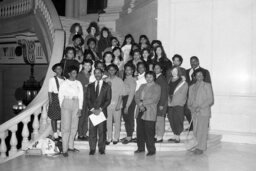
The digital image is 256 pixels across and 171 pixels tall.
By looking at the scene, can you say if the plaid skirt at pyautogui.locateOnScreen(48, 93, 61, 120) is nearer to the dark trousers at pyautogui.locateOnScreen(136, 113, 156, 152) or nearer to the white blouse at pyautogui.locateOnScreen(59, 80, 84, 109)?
the white blouse at pyautogui.locateOnScreen(59, 80, 84, 109)

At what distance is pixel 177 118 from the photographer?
7270mm

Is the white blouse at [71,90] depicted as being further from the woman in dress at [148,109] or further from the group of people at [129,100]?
the woman in dress at [148,109]

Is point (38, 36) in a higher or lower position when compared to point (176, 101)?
higher

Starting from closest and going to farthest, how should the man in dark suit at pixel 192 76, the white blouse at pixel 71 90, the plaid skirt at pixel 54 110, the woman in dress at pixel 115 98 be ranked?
the white blouse at pixel 71 90 < the plaid skirt at pixel 54 110 < the woman in dress at pixel 115 98 < the man in dark suit at pixel 192 76

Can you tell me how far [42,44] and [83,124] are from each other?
5192 millimetres

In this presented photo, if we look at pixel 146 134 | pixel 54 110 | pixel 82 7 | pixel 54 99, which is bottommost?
pixel 146 134

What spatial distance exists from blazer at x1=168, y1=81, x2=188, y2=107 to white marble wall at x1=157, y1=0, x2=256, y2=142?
2.19 meters

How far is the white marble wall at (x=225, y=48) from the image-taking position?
28.9 feet

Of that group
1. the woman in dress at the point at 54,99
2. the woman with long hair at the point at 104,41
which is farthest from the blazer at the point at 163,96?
the woman with long hair at the point at 104,41

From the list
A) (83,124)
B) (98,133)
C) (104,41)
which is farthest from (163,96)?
(104,41)

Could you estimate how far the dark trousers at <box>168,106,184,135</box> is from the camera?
7.25 meters

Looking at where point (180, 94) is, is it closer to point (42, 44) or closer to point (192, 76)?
point (192, 76)

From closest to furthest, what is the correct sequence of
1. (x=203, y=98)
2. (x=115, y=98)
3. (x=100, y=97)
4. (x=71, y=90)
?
(x=71, y=90) → (x=100, y=97) → (x=115, y=98) → (x=203, y=98)

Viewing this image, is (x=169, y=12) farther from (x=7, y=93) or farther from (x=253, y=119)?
(x=7, y=93)
